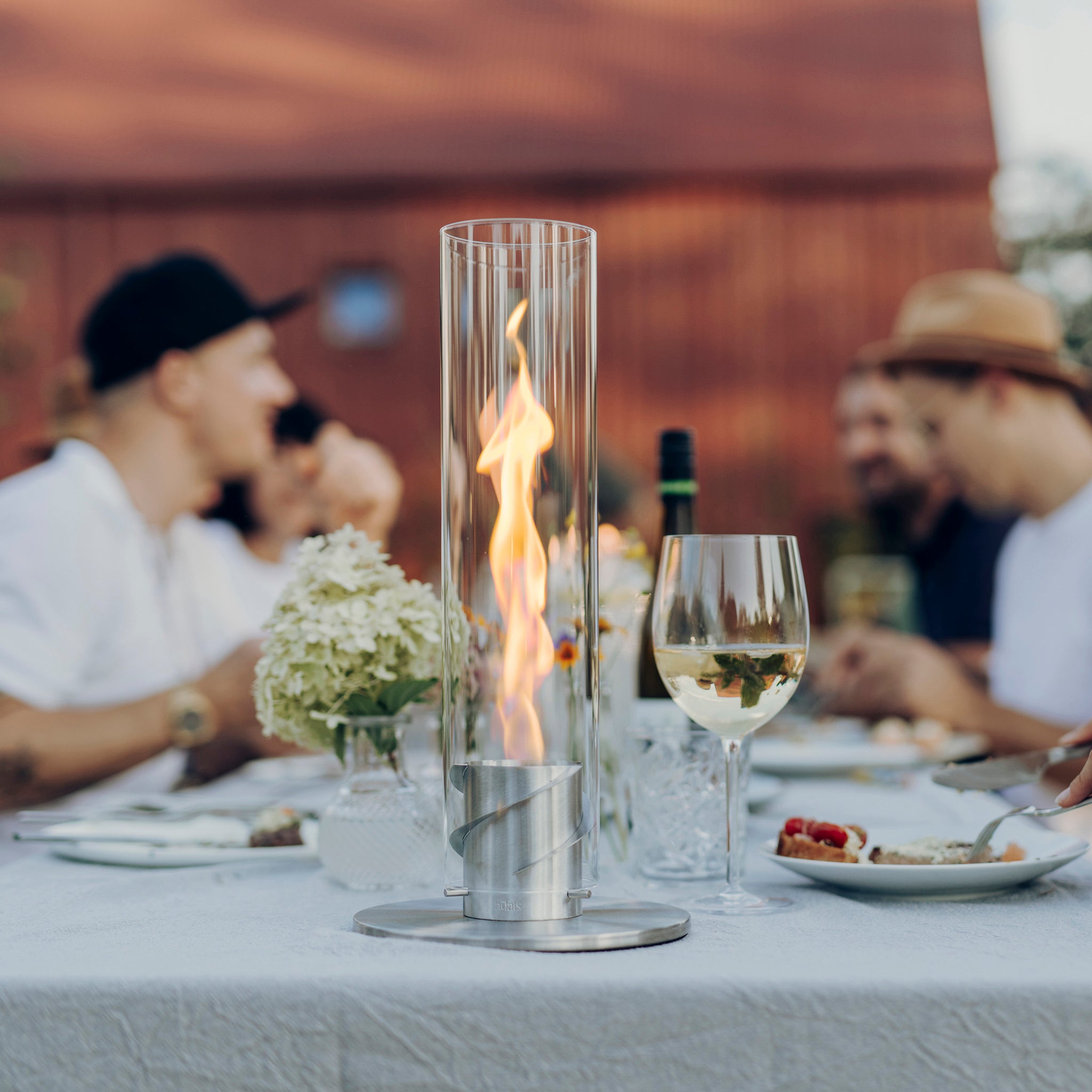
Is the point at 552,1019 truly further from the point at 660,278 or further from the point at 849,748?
the point at 660,278

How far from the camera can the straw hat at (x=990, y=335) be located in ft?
11.1

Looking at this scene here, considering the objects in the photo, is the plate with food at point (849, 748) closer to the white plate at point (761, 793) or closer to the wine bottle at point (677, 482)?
the white plate at point (761, 793)

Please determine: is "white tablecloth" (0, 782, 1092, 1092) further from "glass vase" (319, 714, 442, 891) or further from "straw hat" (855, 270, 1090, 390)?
"straw hat" (855, 270, 1090, 390)

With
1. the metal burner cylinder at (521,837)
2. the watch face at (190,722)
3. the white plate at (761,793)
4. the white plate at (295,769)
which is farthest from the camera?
the watch face at (190,722)

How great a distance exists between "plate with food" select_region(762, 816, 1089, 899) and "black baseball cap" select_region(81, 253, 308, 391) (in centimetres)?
230

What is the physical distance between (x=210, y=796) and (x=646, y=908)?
79 centimetres

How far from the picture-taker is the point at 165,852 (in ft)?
3.26

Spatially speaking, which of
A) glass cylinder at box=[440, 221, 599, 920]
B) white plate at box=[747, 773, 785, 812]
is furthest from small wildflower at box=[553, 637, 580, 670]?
white plate at box=[747, 773, 785, 812]

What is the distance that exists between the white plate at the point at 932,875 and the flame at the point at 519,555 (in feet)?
0.73

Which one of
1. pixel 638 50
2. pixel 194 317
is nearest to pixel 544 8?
pixel 638 50

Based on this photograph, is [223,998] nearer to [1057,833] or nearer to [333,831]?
[333,831]

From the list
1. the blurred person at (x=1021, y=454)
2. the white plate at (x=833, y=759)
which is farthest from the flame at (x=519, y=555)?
the blurred person at (x=1021, y=454)

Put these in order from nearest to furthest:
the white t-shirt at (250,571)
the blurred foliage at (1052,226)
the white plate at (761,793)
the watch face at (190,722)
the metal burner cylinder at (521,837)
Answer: the metal burner cylinder at (521,837), the white plate at (761,793), the watch face at (190,722), the white t-shirt at (250,571), the blurred foliage at (1052,226)

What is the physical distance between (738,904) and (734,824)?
5 cm
